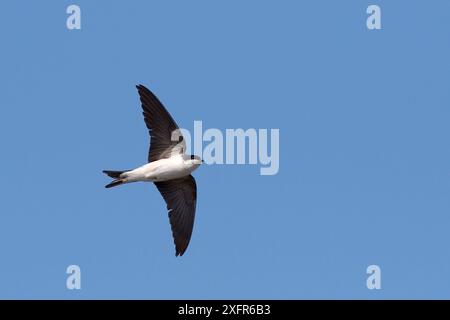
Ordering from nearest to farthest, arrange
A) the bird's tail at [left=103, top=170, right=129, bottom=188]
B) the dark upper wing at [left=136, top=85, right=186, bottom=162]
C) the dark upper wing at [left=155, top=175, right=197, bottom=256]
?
the bird's tail at [left=103, top=170, right=129, bottom=188] → the dark upper wing at [left=136, top=85, right=186, bottom=162] → the dark upper wing at [left=155, top=175, right=197, bottom=256]

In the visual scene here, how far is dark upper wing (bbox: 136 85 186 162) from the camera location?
58.0 feet

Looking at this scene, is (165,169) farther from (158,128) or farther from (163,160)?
(158,128)

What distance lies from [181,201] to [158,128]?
121 centimetres

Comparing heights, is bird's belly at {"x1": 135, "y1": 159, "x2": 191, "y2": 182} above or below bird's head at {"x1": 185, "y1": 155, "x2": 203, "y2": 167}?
below

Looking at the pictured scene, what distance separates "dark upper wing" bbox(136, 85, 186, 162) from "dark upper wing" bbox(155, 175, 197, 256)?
0.69 m

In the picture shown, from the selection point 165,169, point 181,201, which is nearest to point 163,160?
point 165,169

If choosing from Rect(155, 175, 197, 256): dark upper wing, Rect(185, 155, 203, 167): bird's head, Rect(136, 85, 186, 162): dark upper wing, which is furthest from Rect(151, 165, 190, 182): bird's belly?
Rect(155, 175, 197, 256): dark upper wing

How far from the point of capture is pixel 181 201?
1833 cm

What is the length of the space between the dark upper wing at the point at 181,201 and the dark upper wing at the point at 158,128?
69cm

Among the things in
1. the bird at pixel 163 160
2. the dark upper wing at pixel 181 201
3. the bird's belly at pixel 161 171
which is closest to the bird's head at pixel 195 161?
the bird at pixel 163 160

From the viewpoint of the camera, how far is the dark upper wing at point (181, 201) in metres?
18.2

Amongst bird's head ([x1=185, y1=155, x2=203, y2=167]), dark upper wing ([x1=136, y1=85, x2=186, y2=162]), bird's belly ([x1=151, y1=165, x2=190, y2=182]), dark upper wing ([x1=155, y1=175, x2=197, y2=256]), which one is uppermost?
dark upper wing ([x1=136, y1=85, x2=186, y2=162])

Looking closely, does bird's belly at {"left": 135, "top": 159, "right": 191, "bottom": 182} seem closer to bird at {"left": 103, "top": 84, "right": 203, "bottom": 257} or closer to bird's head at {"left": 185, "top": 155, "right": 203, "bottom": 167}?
bird at {"left": 103, "top": 84, "right": 203, "bottom": 257}
